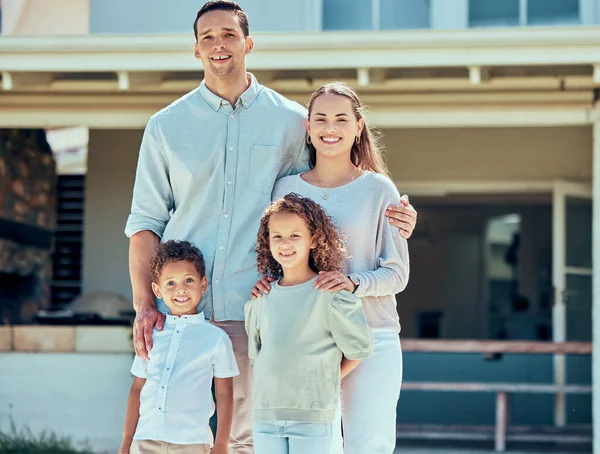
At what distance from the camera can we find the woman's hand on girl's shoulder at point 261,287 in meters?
2.69

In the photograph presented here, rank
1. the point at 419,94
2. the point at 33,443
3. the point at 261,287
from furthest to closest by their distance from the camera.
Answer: the point at 33,443, the point at 419,94, the point at 261,287

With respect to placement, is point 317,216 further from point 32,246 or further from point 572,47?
point 32,246

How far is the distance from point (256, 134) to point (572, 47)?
118 inches

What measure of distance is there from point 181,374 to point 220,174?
1.91ft

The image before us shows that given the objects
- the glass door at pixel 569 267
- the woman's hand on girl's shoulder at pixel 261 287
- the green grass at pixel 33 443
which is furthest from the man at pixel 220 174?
the glass door at pixel 569 267

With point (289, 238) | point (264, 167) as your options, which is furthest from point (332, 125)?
point (289, 238)

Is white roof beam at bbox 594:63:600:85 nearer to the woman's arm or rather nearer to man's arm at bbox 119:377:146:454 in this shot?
the woman's arm

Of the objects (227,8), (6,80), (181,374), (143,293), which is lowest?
(181,374)

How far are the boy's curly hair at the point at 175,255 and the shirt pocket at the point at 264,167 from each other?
25cm

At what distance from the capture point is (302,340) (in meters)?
2.62

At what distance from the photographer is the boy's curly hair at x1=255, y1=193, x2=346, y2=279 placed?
8.60ft

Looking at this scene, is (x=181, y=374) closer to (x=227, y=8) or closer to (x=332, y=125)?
(x=332, y=125)

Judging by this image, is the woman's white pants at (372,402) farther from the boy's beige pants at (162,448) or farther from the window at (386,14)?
the window at (386,14)

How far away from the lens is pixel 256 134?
2912mm
